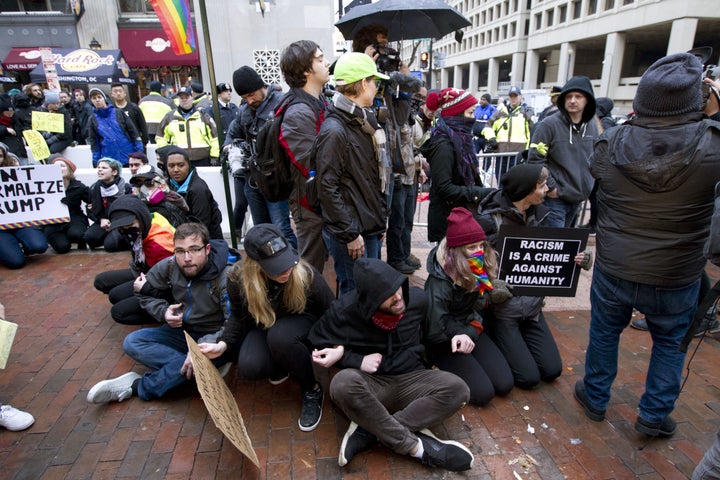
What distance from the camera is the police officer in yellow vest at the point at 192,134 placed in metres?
6.39

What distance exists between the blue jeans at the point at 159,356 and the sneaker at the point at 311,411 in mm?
692

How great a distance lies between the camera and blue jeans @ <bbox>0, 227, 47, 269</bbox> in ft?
16.6

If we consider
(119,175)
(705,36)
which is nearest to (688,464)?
(119,175)

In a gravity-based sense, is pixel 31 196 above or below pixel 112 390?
above

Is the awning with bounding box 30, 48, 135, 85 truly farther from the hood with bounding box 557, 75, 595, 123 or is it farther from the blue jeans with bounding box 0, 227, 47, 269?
the hood with bounding box 557, 75, 595, 123

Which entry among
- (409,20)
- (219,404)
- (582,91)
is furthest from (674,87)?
(409,20)

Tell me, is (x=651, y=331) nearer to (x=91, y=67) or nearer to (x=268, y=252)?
(x=268, y=252)

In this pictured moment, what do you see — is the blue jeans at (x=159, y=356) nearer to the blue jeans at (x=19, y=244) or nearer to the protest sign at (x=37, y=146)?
the blue jeans at (x=19, y=244)

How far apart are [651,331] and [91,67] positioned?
1781 centimetres

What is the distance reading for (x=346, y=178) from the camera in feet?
9.64

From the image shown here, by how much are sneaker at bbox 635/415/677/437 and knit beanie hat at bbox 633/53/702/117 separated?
1753mm

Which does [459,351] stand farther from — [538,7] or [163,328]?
[538,7]

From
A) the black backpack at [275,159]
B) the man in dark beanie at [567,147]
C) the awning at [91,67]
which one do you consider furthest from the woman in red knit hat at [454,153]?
the awning at [91,67]

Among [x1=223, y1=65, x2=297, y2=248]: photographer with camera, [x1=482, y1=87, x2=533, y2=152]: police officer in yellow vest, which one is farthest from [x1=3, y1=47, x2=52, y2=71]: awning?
[x1=482, y1=87, x2=533, y2=152]: police officer in yellow vest
